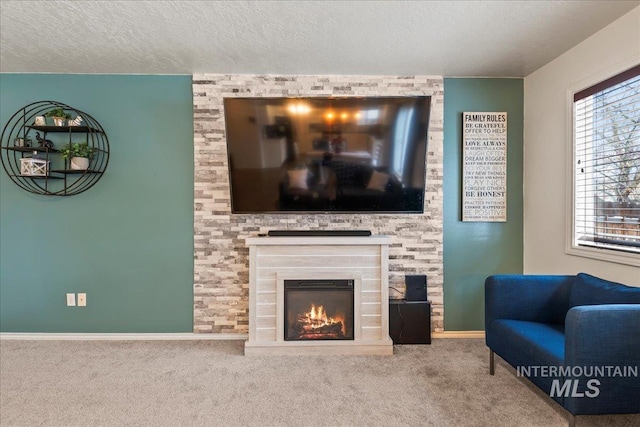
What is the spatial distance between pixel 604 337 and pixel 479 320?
1.71 metres

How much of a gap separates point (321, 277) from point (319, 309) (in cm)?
28

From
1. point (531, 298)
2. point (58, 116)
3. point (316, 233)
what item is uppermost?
point (58, 116)

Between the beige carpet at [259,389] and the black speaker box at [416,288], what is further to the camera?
the black speaker box at [416,288]

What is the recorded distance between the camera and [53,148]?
3.02m

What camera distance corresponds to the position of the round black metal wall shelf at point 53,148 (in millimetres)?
3031

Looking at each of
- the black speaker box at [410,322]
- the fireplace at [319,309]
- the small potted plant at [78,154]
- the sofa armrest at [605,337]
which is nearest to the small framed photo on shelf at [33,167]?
the small potted plant at [78,154]

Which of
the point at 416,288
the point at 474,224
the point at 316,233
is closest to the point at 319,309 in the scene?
the point at 316,233

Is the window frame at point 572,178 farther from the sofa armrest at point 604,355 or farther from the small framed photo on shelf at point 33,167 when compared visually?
the small framed photo on shelf at point 33,167

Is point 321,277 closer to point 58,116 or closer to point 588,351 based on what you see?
point 588,351

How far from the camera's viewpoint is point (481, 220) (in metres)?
3.17

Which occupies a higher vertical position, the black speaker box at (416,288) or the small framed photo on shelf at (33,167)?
the small framed photo on shelf at (33,167)

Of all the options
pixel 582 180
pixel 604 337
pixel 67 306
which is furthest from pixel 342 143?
pixel 67 306

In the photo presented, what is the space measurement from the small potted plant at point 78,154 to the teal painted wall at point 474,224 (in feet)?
10.9

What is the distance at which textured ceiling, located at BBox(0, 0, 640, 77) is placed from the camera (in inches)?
82.0
